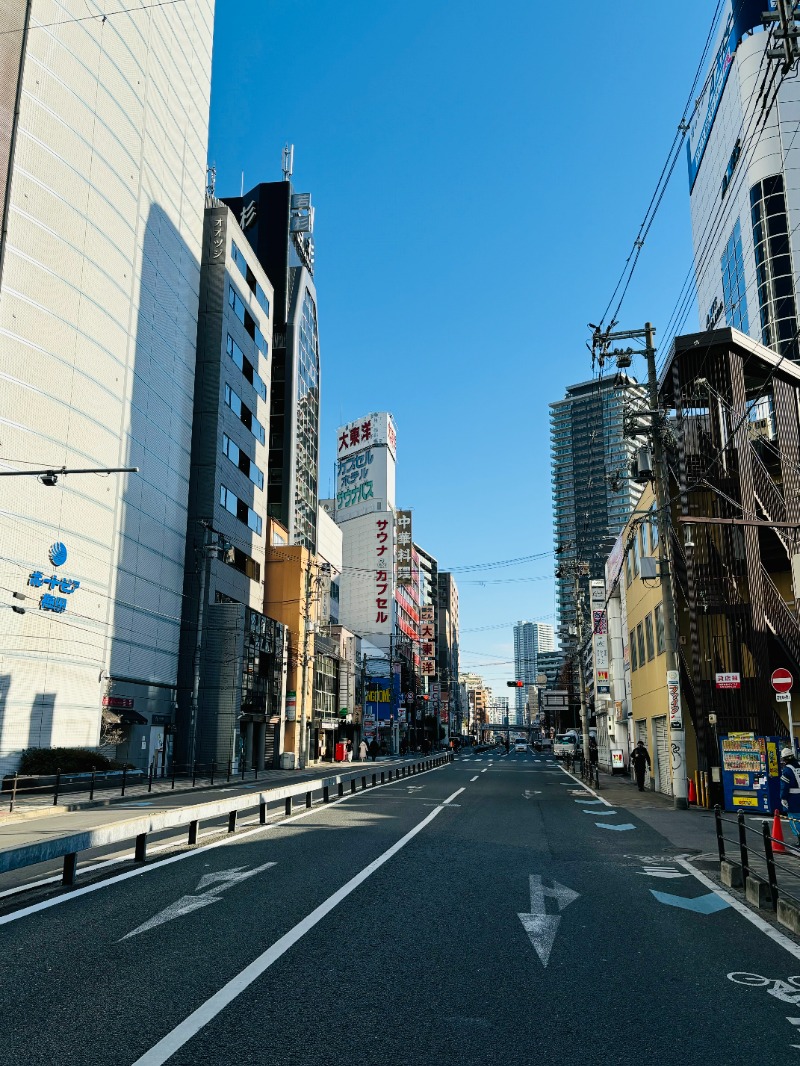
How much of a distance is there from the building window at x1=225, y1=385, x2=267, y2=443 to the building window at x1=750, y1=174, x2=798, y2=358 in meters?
42.2

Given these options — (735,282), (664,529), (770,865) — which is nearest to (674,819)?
(664,529)

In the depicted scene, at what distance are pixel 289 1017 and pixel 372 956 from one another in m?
1.84

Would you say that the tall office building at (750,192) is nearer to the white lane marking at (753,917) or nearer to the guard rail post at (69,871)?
the white lane marking at (753,917)

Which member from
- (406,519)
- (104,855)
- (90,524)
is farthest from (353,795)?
(406,519)

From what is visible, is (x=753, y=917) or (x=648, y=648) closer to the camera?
(x=753, y=917)

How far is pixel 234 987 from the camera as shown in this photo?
6.57m

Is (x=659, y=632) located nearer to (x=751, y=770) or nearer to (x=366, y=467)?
(x=751, y=770)

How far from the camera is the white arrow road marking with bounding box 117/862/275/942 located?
8833 mm

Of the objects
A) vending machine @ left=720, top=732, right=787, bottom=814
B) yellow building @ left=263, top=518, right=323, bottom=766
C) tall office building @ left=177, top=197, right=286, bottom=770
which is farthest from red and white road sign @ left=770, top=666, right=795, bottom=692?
yellow building @ left=263, top=518, right=323, bottom=766

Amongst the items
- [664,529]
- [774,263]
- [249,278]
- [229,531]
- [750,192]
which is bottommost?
[664,529]

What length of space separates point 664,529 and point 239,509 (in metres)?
36.9

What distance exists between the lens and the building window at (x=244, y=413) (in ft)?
182

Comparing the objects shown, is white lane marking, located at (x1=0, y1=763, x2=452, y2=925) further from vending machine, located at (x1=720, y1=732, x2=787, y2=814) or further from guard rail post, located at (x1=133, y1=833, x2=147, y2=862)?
vending machine, located at (x1=720, y1=732, x2=787, y2=814)

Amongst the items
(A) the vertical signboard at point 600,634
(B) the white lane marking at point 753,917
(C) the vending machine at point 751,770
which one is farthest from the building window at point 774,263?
(B) the white lane marking at point 753,917
